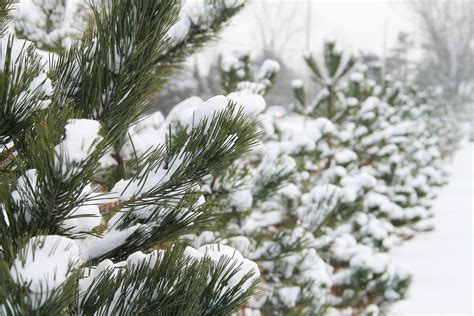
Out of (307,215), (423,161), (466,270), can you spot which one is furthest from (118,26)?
(423,161)

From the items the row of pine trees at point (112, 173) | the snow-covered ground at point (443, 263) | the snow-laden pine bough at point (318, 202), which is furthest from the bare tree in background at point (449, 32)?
the row of pine trees at point (112, 173)

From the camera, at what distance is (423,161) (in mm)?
8703

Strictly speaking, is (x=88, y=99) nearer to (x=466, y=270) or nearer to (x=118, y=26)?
(x=118, y=26)

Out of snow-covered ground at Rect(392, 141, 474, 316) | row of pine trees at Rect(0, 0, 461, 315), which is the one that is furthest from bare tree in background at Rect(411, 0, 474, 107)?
row of pine trees at Rect(0, 0, 461, 315)

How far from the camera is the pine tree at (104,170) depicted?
0.70 meters

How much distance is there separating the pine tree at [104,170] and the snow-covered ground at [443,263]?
3.56 metres

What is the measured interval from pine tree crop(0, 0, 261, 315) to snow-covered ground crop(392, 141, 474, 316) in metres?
3.56

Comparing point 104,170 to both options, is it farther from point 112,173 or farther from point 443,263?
point 443,263

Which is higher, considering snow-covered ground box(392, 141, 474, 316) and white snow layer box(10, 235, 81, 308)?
white snow layer box(10, 235, 81, 308)

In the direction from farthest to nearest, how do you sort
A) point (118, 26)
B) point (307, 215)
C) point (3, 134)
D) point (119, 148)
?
point (307, 215) → point (119, 148) → point (118, 26) → point (3, 134)

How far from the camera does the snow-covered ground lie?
16.7 feet

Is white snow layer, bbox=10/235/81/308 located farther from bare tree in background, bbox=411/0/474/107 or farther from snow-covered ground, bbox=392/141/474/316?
bare tree in background, bbox=411/0/474/107

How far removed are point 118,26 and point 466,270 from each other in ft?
21.3

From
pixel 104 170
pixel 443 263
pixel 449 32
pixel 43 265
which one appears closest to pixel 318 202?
pixel 104 170
